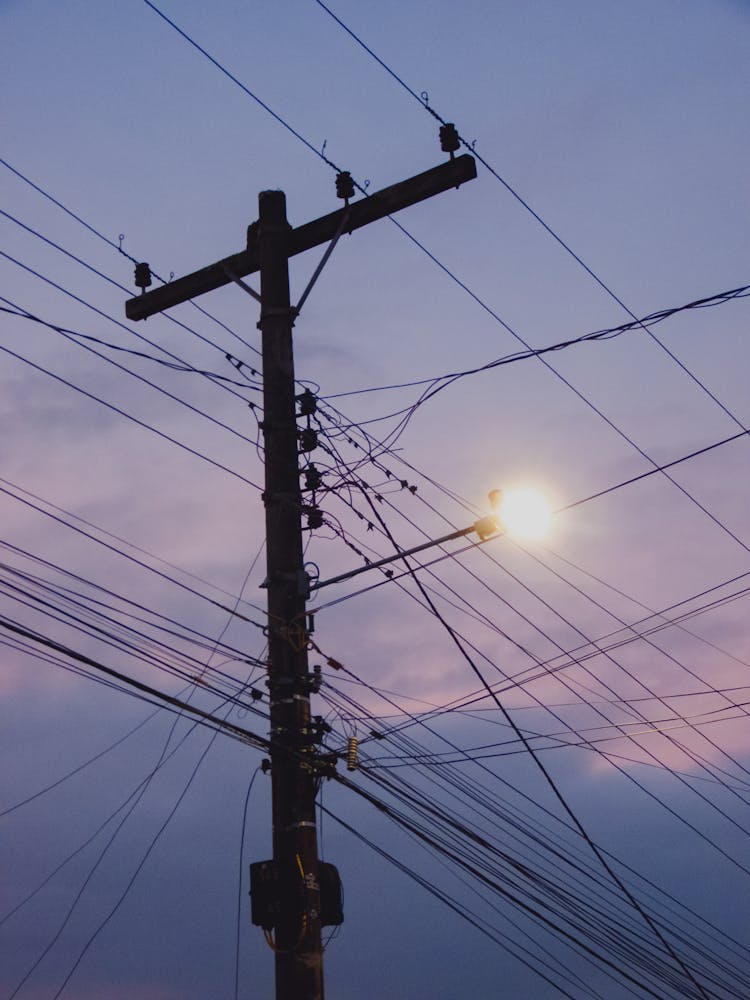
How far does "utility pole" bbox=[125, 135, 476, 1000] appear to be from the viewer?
1132 centimetres

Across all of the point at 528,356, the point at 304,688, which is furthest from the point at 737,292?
the point at 304,688

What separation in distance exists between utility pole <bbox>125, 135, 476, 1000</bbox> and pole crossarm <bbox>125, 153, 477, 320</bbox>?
0.01m

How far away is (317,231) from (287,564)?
4074 mm

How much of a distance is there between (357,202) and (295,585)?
4602 millimetres

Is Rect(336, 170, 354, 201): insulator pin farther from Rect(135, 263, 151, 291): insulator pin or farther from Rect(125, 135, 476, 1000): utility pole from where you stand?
Rect(135, 263, 151, 291): insulator pin

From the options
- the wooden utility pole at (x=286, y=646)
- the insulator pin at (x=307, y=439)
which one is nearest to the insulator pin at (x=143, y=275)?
the wooden utility pole at (x=286, y=646)

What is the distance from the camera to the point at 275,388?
1338cm

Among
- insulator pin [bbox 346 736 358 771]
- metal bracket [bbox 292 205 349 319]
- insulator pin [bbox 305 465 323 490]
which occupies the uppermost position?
metal bracket [bbox 292 205 349 319]

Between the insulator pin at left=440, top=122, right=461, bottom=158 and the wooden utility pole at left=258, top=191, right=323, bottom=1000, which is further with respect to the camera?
the insulator pin at left=440, top=122, right=461, bottom=158

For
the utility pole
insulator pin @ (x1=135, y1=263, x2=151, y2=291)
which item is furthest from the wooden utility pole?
insulator pin @ (x1=135, y1=263, x2=151, y2=291)

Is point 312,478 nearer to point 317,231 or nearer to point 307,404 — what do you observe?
point 307,404

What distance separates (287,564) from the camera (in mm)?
12672

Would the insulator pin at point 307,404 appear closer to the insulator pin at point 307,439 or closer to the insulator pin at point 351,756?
the insulator pin at point 307,439

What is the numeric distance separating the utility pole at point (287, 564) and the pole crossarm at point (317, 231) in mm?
12
